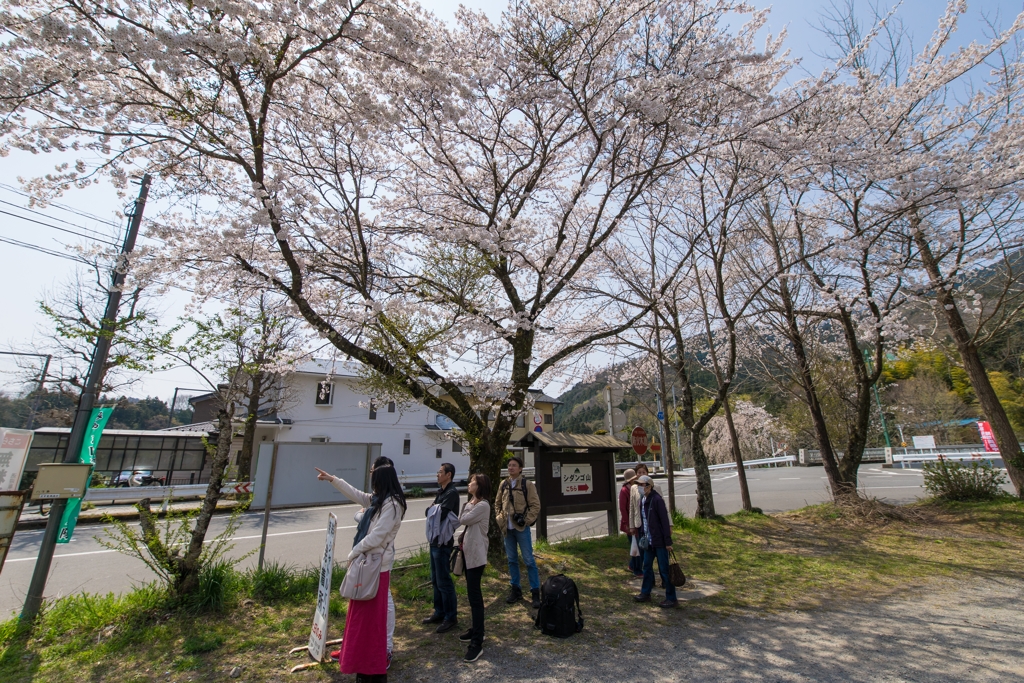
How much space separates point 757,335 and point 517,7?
10.6m

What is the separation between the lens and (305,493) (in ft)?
22.0

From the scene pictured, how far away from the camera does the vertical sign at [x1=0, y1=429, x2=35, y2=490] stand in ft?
24.3

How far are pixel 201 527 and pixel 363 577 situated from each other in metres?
2.85

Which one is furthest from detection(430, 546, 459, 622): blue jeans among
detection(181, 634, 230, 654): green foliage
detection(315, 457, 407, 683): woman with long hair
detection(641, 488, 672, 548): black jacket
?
detection(641, 488, 672, 548): black jacket

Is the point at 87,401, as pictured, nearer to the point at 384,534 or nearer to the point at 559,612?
the point at 384,534

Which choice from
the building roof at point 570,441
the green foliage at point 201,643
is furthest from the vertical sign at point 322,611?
the building roof at point 570,441

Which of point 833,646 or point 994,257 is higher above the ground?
point 994,257

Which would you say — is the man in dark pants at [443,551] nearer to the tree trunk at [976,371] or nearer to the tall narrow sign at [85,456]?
the tall narrow sign at [85,456]

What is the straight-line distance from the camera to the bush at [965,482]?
1120 cm

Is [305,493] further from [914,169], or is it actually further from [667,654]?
[914,169]

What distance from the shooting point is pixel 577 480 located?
8.70 metres

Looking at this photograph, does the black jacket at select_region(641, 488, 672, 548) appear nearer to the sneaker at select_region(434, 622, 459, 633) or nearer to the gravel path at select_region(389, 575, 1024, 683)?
the gravel path at select_region(389, 575, 1024, 683)

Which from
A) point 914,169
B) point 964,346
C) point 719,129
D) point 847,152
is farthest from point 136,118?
point 964,346

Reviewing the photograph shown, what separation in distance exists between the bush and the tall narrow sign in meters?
16.8
